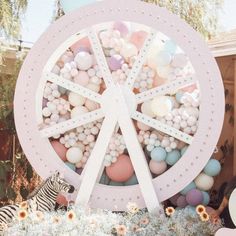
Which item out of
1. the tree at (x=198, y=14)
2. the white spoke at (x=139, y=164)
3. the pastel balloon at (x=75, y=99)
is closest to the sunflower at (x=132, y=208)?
the white spoke at (x=139, y=164)

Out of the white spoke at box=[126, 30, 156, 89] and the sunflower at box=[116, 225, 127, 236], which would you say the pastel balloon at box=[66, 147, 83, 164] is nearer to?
the white spoke at box=[126, 30, 156, 89]

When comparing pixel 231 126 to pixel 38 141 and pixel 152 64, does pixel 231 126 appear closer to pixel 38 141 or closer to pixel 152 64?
pixel 152 64

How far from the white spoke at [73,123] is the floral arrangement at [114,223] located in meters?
0.76

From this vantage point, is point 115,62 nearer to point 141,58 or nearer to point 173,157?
point 141,58

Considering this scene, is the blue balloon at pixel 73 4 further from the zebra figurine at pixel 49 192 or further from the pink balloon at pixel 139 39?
the zebra figurine at pixel 49 192

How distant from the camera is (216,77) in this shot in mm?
→ 4184

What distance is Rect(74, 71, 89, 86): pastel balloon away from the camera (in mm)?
4504

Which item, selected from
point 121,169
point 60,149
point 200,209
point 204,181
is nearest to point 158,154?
point 121,169

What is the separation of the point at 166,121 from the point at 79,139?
0.86 meters

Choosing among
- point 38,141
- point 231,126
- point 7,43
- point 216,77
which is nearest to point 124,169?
point 38,141

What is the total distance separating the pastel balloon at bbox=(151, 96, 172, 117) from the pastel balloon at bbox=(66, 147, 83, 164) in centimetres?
81

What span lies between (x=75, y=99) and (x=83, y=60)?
37 centimetres

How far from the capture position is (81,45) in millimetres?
4695

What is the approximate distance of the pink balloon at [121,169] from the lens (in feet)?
14.4
